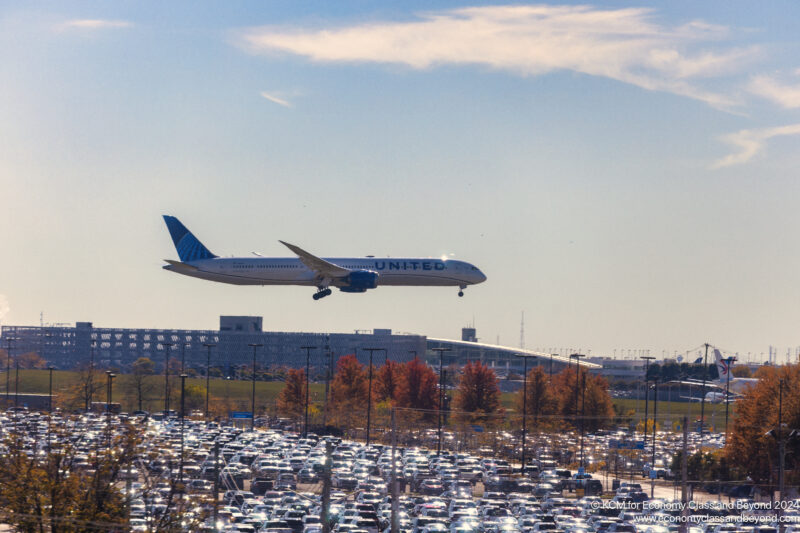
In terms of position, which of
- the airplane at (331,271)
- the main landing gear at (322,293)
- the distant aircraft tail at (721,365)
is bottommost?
the distant aircraft tail at (721,365)

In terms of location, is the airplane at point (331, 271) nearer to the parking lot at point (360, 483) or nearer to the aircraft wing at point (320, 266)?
the aircraft wing at point (320, 266)

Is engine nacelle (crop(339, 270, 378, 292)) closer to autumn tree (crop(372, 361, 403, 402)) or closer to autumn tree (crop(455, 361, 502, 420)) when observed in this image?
autumn tree (crop(455, 361, 502, 420))

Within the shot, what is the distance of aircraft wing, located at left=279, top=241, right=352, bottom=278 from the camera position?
9568 cm

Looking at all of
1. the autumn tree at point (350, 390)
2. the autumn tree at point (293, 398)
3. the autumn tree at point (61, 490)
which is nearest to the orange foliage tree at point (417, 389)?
the autumn tree at point (350, 390)

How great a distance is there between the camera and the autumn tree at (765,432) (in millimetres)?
67312

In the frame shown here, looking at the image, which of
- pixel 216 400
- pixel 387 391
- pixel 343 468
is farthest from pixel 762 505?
→ pixel 216 400

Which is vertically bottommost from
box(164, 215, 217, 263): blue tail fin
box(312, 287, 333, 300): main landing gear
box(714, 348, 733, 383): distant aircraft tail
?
box(714, 348, 733, 383): distant aircraft tail

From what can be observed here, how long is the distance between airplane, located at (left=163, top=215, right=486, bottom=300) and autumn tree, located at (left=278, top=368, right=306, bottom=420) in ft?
58.4

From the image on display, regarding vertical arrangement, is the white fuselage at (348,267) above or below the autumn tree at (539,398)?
above

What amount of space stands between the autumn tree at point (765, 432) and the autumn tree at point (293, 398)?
54.3m

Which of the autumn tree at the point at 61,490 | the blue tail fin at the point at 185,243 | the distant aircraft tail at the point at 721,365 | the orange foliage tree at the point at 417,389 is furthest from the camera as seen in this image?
the distant aircraft tail at the point at 721,365

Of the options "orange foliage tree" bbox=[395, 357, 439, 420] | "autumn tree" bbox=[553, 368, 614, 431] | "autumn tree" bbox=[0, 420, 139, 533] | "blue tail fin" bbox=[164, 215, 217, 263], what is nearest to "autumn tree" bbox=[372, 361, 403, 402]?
"orange foliage tree" bbox=[395, 357, 439, 420]

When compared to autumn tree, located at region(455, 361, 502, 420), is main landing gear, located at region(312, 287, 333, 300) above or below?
above

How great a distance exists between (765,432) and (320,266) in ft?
151
